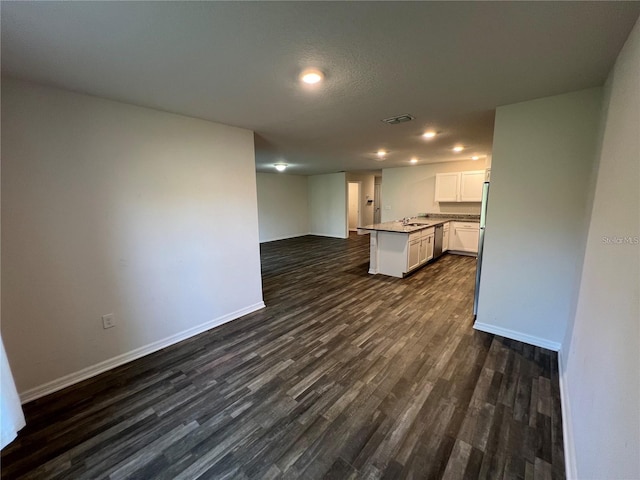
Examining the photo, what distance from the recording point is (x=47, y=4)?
3.73 feet

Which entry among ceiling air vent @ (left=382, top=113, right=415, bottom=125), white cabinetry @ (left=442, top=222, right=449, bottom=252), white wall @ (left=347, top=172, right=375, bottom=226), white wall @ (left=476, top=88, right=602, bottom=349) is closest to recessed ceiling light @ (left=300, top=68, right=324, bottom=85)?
ceiling air vent @ (left=382, top=113, right=415, bottom=125)

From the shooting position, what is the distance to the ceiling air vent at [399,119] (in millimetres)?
2759

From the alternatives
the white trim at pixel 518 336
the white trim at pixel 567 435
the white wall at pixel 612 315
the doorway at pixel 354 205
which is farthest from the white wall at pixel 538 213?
the doorway at pixel 354 205

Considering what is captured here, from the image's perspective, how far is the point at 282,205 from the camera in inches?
351

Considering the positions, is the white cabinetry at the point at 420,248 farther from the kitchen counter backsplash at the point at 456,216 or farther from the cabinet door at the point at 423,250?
the kitchen counter backsplash at the point at 456,216

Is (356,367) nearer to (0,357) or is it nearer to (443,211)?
(0,357)

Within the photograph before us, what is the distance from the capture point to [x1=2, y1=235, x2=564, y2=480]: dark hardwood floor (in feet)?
4.75

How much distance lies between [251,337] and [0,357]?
1836 millimetres

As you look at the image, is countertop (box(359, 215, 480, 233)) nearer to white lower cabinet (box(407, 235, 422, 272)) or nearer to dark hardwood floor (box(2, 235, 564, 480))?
white lower cabinet (box(407, 235, 422, 272))

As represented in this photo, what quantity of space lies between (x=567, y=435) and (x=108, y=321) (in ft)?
11.3

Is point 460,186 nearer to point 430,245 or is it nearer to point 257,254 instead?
point 430,245

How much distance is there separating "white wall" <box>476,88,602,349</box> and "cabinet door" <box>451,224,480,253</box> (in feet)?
11.9

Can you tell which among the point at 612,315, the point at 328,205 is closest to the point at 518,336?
the point at 612,315

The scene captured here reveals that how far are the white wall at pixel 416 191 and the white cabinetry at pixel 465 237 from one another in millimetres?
615
